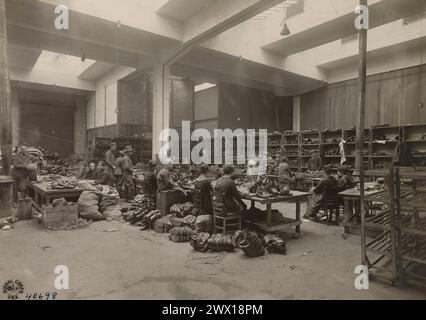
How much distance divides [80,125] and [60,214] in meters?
16.3

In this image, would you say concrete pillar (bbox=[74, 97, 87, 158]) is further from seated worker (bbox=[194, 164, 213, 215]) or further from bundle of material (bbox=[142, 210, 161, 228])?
seated worker (bbox=[194, 164, 213, 215])

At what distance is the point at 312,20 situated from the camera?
35.2 ft

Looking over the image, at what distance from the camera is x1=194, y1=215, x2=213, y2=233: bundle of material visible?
19.7 ft

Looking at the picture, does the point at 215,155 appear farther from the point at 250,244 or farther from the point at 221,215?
the point at 250,244

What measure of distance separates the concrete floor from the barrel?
1.13 metres

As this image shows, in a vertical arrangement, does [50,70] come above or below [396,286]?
above

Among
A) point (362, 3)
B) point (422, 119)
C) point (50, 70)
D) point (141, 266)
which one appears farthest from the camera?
point (50, 70)

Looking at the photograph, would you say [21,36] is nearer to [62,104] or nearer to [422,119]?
[62,104]

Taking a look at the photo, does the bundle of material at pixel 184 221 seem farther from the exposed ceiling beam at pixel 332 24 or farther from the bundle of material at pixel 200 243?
the exposed ceiling beam at pixel 332 24

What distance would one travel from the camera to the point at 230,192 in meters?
5.78

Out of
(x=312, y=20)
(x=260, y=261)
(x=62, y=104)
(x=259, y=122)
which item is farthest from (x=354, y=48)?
(x=62, y=104)

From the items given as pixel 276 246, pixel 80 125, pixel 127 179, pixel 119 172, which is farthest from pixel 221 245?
pixel 80 125

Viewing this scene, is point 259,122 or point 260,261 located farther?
point 259,122

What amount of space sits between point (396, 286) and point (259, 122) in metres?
15.4
